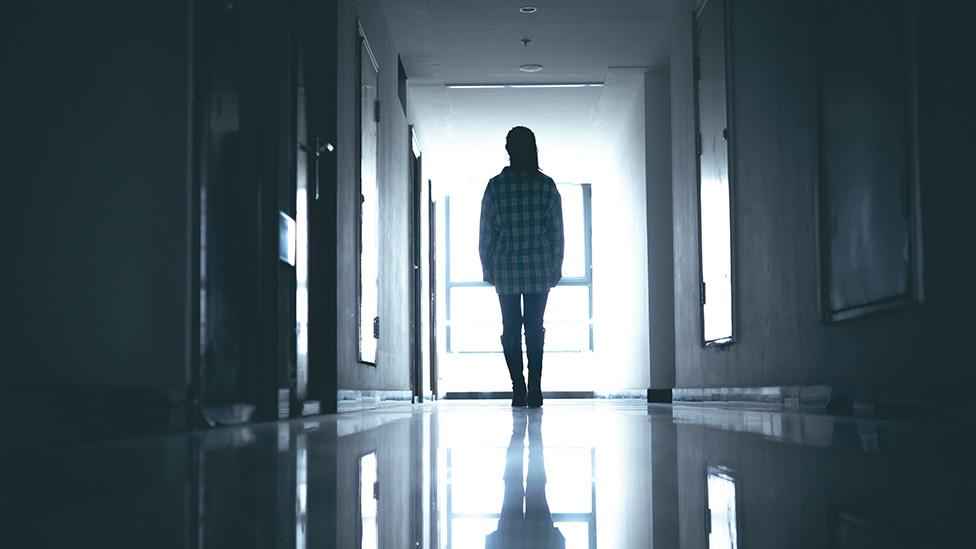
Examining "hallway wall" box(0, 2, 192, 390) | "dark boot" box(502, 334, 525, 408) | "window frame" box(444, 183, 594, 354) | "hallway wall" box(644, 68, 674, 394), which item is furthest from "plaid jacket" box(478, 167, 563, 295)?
"window frame" box(444, 183, 594, 354)

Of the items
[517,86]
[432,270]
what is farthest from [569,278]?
[517,86]

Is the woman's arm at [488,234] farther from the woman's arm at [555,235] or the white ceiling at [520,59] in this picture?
the white ceiling at [520,59]

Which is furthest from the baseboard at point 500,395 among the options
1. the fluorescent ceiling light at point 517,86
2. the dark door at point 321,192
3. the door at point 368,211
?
the dark door at point 321,192

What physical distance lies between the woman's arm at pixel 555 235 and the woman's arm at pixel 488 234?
0.31 meters

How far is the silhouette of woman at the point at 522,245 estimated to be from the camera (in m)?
5.77

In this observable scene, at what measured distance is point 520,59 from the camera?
7.86m

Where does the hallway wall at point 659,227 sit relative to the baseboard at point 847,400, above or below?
above

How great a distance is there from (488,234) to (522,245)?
25cm

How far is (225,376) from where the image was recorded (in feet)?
9.64

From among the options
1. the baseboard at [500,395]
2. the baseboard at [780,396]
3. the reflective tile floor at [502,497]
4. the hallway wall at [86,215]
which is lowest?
the baseboard at [500,395]

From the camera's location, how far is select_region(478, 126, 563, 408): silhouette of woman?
5.77 m

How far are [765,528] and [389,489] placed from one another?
34 centimetres

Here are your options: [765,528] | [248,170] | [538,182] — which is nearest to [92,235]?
[248,170]

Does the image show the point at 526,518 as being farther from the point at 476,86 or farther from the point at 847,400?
the point at 476,86
